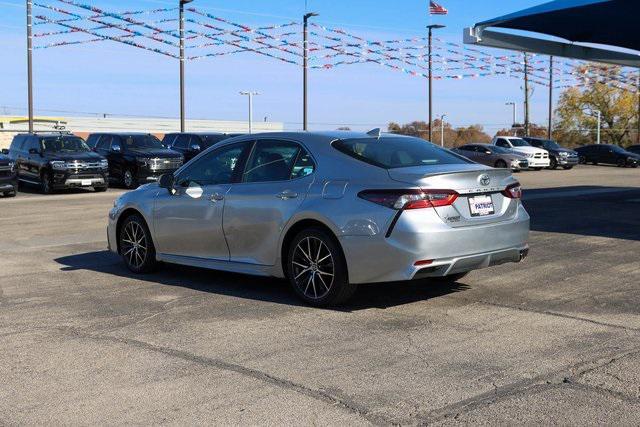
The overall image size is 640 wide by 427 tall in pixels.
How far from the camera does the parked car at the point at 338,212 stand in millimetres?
6242

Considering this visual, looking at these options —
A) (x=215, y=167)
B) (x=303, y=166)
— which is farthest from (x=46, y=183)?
(x=303, y=166)

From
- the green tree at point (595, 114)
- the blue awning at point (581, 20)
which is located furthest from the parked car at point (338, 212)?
the green tree at point (595, 114)

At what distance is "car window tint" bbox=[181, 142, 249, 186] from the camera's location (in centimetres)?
768

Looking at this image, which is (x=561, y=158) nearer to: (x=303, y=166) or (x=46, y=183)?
(x=46, y=183)

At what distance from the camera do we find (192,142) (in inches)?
1107

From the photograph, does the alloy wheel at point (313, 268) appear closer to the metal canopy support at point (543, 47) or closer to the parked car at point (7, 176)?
the metal canopy support at point (543, 47)

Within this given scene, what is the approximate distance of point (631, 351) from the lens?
17.4ft

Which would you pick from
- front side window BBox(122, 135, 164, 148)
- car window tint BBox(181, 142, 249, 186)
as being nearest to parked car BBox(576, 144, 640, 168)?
front side window BBox(122, 135, 164, 148)

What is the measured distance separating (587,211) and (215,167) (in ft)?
33.1

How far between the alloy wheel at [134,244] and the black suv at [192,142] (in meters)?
18.8

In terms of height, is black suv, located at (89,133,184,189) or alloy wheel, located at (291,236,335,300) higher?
black suv, located at (89,133,184,189)

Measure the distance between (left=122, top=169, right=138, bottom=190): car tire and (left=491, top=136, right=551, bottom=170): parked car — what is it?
71.5 feet

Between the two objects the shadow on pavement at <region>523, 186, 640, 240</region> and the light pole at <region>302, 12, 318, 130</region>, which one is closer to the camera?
the shadow on pavement at <region>523, 186, 640, 240</region>

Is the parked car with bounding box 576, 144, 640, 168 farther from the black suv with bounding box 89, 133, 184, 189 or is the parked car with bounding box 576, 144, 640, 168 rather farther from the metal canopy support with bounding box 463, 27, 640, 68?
the black suv with bounding box 89, 133, 184, 189
